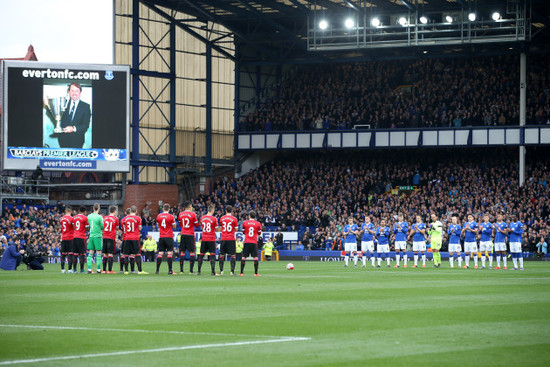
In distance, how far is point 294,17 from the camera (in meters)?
59.5

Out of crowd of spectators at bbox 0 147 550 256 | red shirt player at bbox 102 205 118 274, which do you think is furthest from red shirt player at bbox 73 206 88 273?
crowd of spectators at bbox 0 147 550 256

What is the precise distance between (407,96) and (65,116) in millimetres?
24460

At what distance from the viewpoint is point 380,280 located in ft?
83.4

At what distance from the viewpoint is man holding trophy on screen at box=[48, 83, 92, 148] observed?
2064 inches

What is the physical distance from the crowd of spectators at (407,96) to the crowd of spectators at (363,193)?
2.79m

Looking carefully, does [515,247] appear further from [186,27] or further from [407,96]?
[186,27]

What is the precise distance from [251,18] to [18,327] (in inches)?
1897

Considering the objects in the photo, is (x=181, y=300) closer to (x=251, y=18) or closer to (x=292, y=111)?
(x=251, y=18)

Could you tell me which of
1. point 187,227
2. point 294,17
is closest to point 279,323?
point 187,227

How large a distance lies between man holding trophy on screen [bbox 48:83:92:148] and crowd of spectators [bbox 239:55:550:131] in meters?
16.7

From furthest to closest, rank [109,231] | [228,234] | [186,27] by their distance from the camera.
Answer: [186,27]
[109,231]
[228,234]

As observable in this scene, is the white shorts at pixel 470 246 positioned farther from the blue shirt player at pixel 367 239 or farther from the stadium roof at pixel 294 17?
the stadium roof at pixel 294 17

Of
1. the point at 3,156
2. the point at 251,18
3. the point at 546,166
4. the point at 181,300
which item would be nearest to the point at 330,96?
the point at 251,18

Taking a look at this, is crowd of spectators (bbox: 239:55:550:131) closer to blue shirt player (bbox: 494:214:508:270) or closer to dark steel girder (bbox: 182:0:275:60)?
dark steel girder (bbox: 182:0:275:60)
